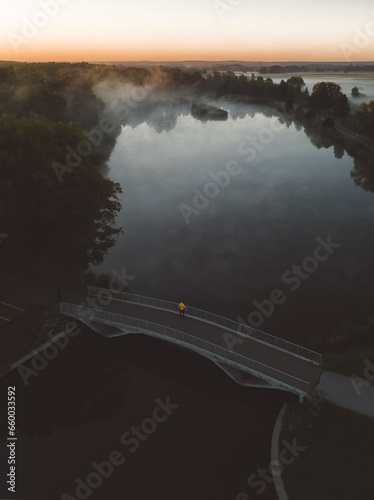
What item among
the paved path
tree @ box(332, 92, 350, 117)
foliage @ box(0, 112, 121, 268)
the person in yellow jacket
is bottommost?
the paved path

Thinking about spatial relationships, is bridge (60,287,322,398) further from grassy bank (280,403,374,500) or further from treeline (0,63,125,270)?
treeline (0,63,125,270)

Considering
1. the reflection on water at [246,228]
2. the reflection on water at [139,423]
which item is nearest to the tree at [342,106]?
the reflection on water at [246,228]

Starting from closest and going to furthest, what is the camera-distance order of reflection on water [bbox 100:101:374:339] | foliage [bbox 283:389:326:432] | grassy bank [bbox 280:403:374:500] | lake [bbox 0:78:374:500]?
1. grassy bank [bbox 280:403:374:500]
2. lake [bbox 0:78:374:500]
3. foliage [bbox 283:389:326:432]
4. reflection on water [bbox 100:101:374:339]

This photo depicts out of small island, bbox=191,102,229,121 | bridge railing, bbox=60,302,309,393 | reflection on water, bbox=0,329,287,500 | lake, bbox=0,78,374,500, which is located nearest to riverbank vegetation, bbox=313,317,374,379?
lake, bbox=0,78,374,500

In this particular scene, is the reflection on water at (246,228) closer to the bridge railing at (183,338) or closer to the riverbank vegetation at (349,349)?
the riverbank vegetation at (349,349)

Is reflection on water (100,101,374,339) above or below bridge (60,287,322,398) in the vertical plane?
above

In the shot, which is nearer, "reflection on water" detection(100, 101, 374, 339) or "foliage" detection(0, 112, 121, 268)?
"foliage" detection(0, 112, 121, 268)

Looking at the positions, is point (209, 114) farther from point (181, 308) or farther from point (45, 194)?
point (181, 308)
